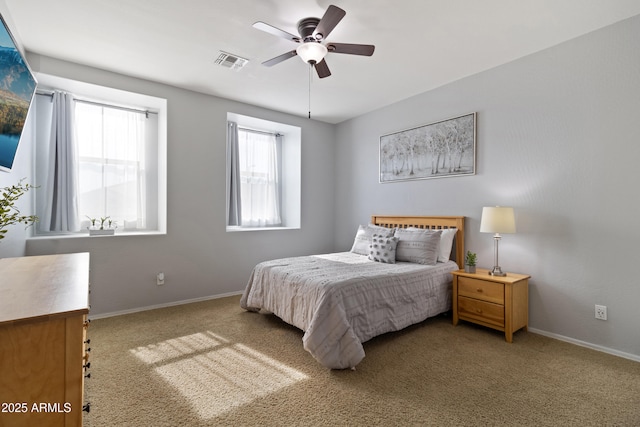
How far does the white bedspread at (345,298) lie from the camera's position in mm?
2303

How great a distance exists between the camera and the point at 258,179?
16.8 ft

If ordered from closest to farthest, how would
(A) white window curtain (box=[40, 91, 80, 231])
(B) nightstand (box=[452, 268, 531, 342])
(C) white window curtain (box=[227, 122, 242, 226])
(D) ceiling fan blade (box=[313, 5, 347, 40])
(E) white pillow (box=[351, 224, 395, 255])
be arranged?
(D) ceiling fan blade (box=[313, 5, 347, 40]) → (B) nightstand (box=[452, 268, 531, 342]) → (A) white window curtain (box=[40, 91, 80, 231]) → (E) white pillow (box=[351, 224, 395, 255]) → (C) white window curtain (box=[227, 122, 242, 226])

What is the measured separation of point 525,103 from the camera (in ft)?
10.1

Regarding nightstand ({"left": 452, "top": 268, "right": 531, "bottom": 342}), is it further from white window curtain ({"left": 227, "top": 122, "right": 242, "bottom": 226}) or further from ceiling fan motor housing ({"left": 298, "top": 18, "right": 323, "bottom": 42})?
white window curtain ({"left": 227, "top": 122, "right": 242, "bottom": 226})

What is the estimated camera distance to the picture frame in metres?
3.55

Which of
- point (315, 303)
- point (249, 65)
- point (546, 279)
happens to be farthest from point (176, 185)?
point (546, 279)

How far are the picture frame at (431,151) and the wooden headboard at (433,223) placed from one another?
1.77 ft

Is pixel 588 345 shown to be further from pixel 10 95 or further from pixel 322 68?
pixel 10 95

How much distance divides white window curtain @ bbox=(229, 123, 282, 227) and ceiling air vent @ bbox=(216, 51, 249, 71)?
1.57 meters

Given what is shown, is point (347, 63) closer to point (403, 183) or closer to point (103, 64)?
point (403, 183)

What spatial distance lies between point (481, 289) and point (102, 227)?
425 centimetres

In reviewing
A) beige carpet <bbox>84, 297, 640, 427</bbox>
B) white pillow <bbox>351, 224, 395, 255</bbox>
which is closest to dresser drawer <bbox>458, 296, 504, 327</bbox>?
beige carpet <bbox>84, 297, 640, 427</bbox>

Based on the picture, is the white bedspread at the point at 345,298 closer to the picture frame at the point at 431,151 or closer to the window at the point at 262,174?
the picture frame at the point at 431,151

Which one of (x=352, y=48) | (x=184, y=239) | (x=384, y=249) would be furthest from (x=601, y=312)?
(x=184, y=239)
